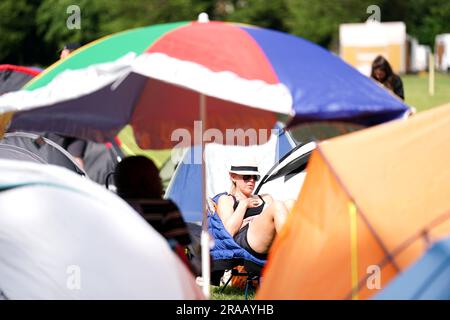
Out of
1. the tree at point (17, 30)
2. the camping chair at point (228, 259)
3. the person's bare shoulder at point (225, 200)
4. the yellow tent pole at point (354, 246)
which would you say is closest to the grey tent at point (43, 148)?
the person's bare shoulder at point (225, 200)

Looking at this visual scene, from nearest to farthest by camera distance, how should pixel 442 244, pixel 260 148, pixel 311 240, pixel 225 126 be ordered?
pixel 442 244
pixel 311 240
pixel 225 126
pixel 260 148

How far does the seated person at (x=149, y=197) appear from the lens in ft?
17.7

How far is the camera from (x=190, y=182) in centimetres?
888

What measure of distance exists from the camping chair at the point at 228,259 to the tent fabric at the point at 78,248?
2.50 m

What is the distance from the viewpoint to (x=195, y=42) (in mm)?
5148

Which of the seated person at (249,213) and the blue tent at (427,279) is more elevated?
the blue tent at (427,279)

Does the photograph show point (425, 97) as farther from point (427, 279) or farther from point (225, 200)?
point (427, 279)

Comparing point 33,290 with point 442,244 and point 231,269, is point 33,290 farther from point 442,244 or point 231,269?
point 231,269

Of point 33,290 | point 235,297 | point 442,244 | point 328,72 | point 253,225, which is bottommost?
point 235,297

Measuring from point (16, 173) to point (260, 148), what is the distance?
4362 mm

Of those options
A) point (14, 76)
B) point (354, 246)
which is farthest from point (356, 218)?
point (14, 76)

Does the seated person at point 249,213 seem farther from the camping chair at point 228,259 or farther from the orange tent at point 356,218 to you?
the orange tent at point 356,218

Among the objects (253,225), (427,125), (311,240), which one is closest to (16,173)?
(311,240)

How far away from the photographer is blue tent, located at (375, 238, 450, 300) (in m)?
3.97
